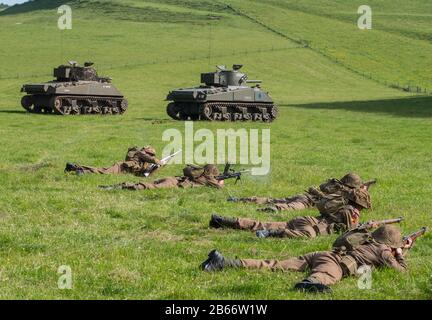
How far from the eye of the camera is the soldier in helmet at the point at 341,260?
34.5 ft

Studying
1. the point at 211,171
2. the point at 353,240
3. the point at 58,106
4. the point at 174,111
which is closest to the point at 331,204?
the point at 353,240

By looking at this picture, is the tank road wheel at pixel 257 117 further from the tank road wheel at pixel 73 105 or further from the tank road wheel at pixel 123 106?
the tank road wheel at pixel 73 105

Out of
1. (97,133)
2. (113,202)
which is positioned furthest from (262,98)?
(113,202)

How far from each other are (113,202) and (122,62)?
70.7m

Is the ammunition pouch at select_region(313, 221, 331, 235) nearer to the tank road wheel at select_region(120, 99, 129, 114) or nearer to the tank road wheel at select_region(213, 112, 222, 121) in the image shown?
the tank road wheel at select_region(213, 112, 222, 121)

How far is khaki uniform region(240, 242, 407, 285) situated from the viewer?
1053 centimetres

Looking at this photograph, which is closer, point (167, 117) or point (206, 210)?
point (206, 210)

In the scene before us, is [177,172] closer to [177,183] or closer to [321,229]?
[177,183]

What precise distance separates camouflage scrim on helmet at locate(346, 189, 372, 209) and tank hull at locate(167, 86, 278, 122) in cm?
2833

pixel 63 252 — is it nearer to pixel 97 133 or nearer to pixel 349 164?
pixel 349 164

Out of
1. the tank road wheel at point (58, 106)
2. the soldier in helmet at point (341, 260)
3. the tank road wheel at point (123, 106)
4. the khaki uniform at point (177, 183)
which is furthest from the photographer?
the tank road wheel at point (123, 106)
